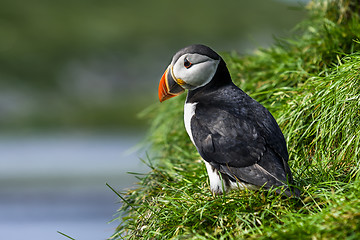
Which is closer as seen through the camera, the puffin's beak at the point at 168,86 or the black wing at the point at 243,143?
the black wing at the point at 243,143

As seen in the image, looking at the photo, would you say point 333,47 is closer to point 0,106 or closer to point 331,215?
point 331,215

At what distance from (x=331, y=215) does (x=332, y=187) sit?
60cm

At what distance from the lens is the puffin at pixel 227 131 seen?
2.70 metres

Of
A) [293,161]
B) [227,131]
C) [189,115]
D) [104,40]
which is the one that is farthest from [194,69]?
[104,40]

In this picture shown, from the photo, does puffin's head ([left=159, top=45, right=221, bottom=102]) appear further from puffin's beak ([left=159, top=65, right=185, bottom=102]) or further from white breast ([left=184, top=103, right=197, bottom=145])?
white breast ([left=184, top=103, right=197, bottom=145])

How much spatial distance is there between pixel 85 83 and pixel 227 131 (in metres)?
42.6

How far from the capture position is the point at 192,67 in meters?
3.10

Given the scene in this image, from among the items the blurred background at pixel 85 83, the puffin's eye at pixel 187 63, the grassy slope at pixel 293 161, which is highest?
the blurred background at pixel 85 83

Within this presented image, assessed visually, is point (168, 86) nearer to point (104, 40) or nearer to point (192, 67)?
point (192, 67)

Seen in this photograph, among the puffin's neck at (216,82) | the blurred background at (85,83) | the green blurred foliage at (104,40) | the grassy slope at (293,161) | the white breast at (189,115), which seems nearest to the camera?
the grassy slope at (293,161)

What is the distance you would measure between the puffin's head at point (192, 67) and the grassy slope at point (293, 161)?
64 centimetres

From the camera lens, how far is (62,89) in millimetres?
41906

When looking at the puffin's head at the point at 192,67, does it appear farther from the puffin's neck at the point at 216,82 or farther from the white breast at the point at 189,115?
the white breast at the point at 189,115

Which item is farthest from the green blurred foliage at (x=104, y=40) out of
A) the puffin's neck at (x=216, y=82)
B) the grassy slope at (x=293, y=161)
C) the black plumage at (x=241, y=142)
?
the black plumage at (x=241, y=142)
